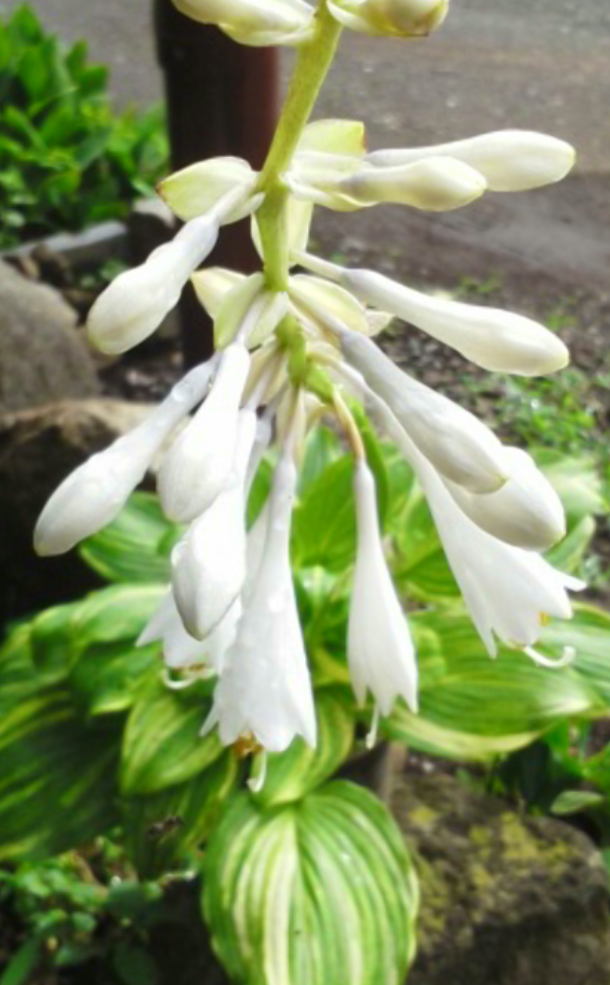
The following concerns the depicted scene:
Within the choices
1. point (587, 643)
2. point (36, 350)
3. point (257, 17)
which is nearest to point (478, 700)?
point (587, 643)

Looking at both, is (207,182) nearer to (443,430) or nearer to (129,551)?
(443,430)

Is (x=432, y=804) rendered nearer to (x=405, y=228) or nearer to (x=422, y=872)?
(x=422, y=872)

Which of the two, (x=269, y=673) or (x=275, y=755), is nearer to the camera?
(x=269, y=673)

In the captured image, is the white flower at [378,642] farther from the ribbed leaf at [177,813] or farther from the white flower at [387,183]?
the ribbed leaf at [177,813]

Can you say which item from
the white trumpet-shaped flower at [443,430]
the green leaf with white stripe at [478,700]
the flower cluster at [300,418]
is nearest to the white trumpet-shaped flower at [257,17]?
the flower cluster at [300,418]

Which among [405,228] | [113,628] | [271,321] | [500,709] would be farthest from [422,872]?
[405,228]
